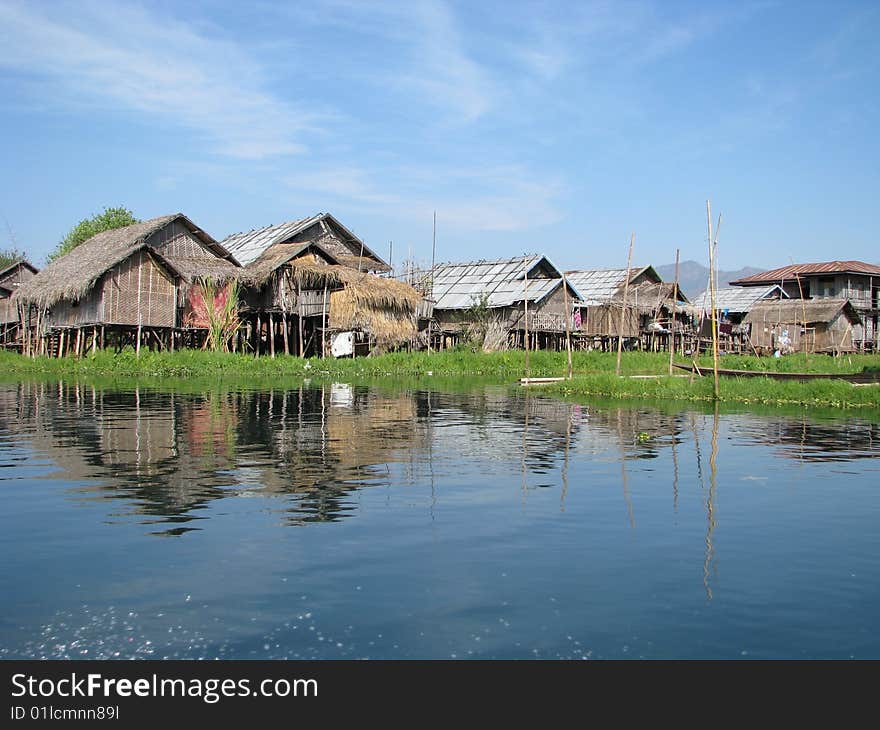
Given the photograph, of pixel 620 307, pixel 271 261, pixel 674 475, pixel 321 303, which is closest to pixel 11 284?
pixel 271 261

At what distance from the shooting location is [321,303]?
33938 millimetres

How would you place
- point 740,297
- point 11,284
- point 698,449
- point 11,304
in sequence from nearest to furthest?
point 698,449, point 11,304, point 11,284, point 740,297

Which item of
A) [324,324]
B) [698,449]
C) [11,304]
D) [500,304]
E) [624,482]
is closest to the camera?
[624,482]

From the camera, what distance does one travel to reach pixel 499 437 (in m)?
12.7

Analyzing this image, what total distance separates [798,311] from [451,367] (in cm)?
1894

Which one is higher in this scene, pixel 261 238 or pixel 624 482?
pixel 261 238

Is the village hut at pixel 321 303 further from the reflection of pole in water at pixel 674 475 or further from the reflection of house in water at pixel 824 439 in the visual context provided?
the reflection of pole in water at pixel 674 475

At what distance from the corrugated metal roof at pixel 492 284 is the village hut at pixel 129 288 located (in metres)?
10.4

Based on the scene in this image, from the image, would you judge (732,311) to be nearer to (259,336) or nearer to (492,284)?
(492,284)

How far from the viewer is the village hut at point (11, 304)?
37.2 meters

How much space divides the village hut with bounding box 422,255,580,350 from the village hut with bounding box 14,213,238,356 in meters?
10.2

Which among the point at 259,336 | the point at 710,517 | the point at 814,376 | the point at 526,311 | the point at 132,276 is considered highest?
the point at 132,276

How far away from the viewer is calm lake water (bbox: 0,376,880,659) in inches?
180

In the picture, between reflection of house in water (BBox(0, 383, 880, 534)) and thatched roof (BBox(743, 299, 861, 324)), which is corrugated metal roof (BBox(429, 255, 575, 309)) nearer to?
thatched roof (BBox(743, 299, 861, 324))
